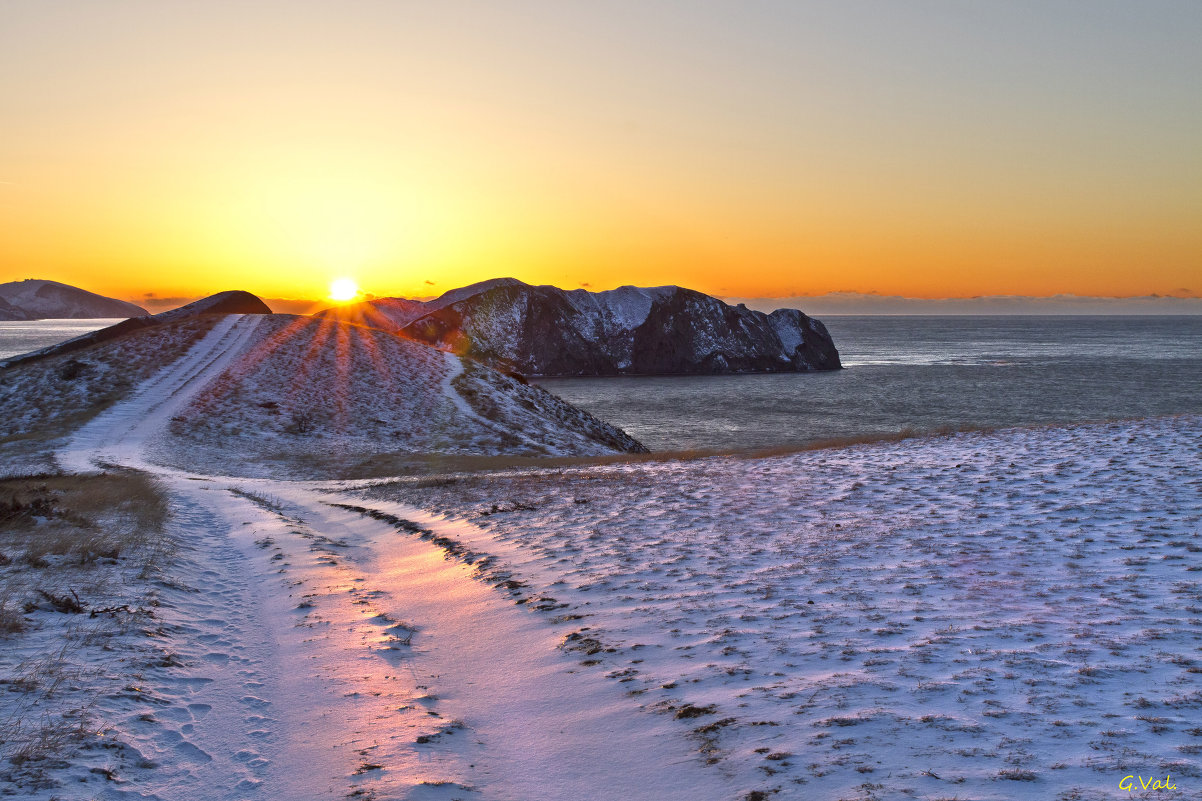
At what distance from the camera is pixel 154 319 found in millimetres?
54969

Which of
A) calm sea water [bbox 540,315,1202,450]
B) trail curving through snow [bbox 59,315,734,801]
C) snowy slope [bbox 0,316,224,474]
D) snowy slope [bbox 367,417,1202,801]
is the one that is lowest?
calm sea water [bbox 540,315,1202,450]

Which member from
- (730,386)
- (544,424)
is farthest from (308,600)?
(730,386)

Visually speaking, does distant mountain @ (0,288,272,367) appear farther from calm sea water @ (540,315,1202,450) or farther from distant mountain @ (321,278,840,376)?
distant mountain @ (321,278,840,376)

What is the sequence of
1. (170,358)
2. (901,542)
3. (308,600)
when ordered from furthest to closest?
1. (170,358)
2. (901,542)
3. (308,600)

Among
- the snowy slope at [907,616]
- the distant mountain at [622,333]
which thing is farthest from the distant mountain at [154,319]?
the distant mountain at [622,333]

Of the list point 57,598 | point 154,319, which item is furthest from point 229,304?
point 57,598

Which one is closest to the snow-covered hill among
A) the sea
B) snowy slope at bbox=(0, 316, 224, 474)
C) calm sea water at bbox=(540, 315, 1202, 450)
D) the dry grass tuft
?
snowy slope at bbox=(0, 316, 224, 474)

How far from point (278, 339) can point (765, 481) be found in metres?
45.7

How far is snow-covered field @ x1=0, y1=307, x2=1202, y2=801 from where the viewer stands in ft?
15.8

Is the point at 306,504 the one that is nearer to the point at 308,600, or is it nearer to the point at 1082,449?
the point at 308,600

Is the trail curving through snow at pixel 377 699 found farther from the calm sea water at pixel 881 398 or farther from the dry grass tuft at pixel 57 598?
the calm sea water at pixel 881 398

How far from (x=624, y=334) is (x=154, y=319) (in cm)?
8470

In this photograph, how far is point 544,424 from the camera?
139 ft
